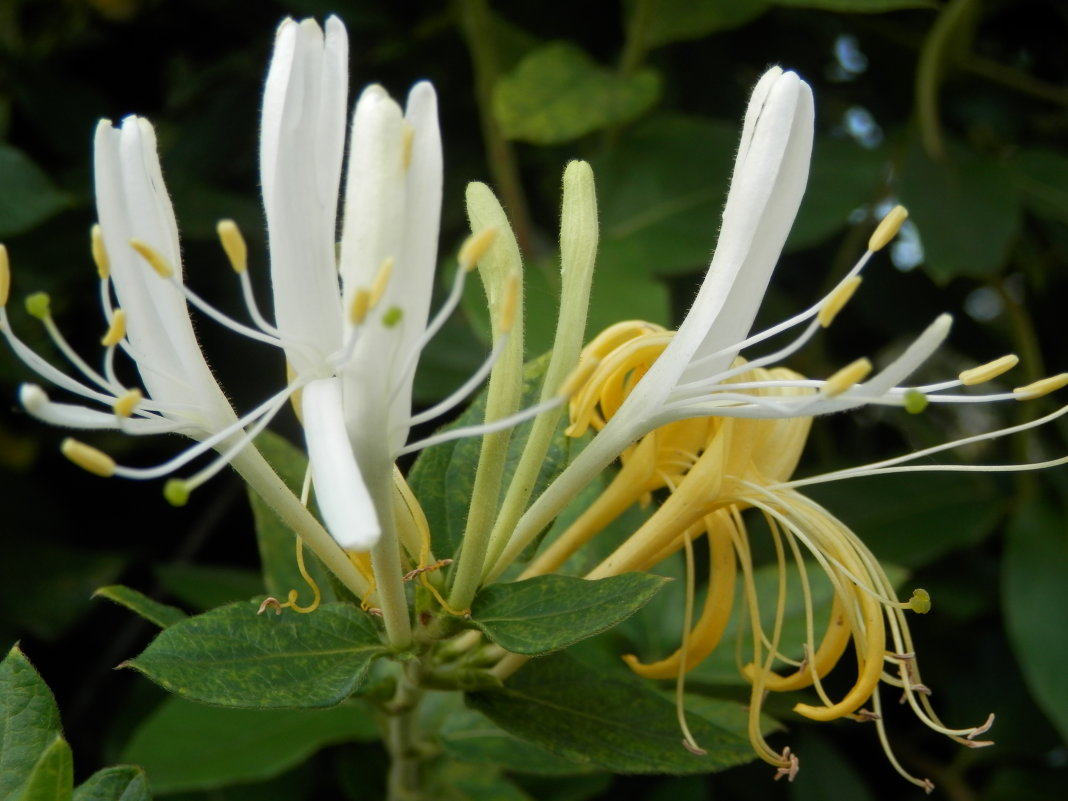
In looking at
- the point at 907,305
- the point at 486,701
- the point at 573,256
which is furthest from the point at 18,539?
the point at 907,305

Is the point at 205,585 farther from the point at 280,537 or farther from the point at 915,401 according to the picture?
the point at 915,401

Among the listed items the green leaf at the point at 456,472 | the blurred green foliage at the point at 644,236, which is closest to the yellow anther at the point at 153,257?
the green leaf at the point at 456,472

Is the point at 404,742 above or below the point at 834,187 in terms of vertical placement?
below

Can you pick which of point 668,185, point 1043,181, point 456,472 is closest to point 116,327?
point 456,472

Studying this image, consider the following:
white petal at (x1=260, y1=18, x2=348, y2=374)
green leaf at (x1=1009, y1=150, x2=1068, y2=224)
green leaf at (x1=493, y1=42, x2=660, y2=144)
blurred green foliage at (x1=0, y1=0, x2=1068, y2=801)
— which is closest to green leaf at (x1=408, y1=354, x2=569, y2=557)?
white petal at (x1=260, y1=18, x2=348, y2=374)

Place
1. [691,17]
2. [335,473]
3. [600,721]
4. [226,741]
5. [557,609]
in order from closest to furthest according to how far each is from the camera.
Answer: [335,473] → [557,609] → [600,721] → [226,741] → [691,17]

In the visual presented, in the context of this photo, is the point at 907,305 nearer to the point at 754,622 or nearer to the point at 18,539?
the point at 754,622
